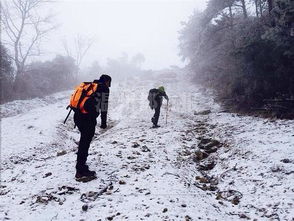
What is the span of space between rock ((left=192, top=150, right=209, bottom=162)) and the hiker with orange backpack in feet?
11.3

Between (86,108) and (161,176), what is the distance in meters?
2.61

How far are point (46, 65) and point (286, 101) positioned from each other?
108 feet

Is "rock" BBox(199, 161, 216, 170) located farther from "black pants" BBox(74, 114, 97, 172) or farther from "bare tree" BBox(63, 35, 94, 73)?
"bare tree" BBox(63, 35, 94, 73)

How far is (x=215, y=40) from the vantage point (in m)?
26.1

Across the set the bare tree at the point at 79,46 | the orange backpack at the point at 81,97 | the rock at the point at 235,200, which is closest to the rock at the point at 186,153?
the rock at the point at 235,200

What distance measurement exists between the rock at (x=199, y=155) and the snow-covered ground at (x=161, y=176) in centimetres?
4

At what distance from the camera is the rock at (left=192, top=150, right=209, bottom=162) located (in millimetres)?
8781

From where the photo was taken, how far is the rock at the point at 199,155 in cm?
878

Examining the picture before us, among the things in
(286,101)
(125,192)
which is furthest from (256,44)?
(125,192)

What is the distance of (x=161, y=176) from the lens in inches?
275

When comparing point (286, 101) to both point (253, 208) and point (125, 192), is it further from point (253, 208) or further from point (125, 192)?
point (125, 192)

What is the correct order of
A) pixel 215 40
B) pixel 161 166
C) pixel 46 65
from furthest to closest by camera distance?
pixel 46 65 → pixel 215 40 → pixel 161 166

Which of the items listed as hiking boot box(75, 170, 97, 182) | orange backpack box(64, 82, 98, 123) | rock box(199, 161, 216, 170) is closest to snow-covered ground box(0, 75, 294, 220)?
rock box(199, 161, 216, 170)

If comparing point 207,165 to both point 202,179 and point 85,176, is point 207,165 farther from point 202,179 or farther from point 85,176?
point 85,176
